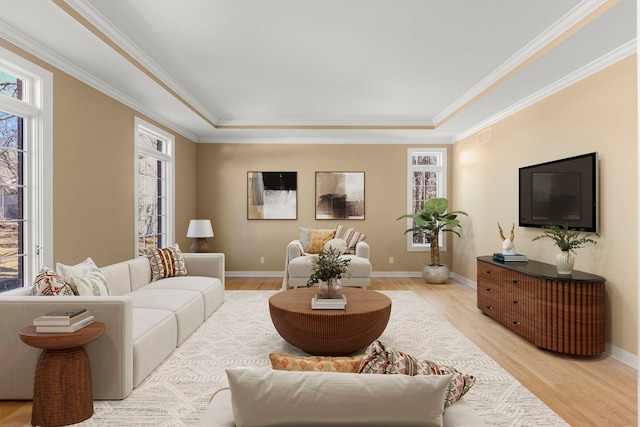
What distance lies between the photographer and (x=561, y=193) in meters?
3.82

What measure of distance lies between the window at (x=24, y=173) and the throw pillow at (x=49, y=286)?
2.03 feet

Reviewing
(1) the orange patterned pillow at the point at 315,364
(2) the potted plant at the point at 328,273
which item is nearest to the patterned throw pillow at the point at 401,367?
(1) the orange patterned pillow at the point at 315,364

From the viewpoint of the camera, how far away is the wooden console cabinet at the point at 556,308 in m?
3.13

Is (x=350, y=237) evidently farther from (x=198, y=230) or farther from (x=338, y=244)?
(x=198, y=230)

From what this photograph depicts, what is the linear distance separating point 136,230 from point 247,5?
3.18m

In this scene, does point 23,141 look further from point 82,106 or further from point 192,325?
point 192,325

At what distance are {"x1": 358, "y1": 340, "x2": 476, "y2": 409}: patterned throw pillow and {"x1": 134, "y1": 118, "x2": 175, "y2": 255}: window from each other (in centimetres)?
440

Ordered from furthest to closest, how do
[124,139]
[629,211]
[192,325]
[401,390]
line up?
[124,139] < [192,325] < [629,211] < [401,390]

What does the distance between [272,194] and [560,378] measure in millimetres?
5262

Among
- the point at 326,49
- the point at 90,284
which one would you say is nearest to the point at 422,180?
the point at 326,49

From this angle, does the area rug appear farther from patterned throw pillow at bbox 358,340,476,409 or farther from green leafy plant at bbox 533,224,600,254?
green leafy plant at bbox 533,224,600,254

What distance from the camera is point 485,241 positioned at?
5637 mm

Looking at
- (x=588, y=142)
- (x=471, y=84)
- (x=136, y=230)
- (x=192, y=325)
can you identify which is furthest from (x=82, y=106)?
(x=588, y=142)

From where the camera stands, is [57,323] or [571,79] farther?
[571,79]
